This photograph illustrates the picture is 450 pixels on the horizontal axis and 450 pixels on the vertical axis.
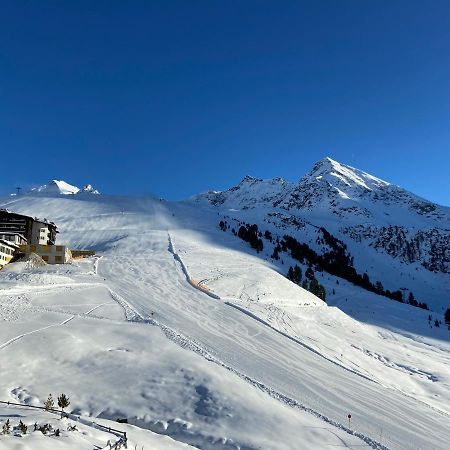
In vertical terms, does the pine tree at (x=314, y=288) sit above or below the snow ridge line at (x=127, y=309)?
below

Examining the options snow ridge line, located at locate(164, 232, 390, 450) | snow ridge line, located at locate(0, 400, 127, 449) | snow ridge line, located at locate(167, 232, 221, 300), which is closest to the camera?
snow ridge line, located at locate(0, 400, 127, 449)

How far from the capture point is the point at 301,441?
2131 cm

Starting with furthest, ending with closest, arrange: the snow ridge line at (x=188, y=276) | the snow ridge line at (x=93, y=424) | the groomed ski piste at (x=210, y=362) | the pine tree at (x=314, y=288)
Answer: the pine tree at (x=314, y=288) < the snow ridge line at (x=188, y=276) < the groomed ski piste at (x=210, y=362) < the snow ridge line at (x=93, y=424)

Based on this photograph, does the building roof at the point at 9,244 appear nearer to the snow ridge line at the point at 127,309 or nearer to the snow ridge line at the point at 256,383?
the snow ridge line at the point at 127,309

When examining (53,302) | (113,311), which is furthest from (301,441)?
(53,302)

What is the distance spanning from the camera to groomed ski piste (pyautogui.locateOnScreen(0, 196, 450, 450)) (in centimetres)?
2250

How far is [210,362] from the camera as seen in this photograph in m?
30.5

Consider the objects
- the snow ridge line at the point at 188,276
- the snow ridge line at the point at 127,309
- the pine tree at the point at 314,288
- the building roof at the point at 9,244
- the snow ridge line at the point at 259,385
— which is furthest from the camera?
the pine tree at the point at 314,288

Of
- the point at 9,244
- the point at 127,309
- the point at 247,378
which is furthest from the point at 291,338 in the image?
the point at 9,244

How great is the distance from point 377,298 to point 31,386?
98.2 meters

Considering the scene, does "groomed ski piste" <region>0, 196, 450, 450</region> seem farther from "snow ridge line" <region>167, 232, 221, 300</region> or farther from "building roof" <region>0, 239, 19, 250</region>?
"building roof" <region>0, 239, 19, 250</region>

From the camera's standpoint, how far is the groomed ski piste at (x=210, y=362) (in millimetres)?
22500

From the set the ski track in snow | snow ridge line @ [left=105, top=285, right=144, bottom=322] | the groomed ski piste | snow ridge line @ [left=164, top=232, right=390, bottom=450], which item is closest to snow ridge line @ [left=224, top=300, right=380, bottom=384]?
the groomed ski piste

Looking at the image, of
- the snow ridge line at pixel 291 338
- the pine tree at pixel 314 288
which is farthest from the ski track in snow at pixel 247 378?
the pine tree at pixel 314 288
